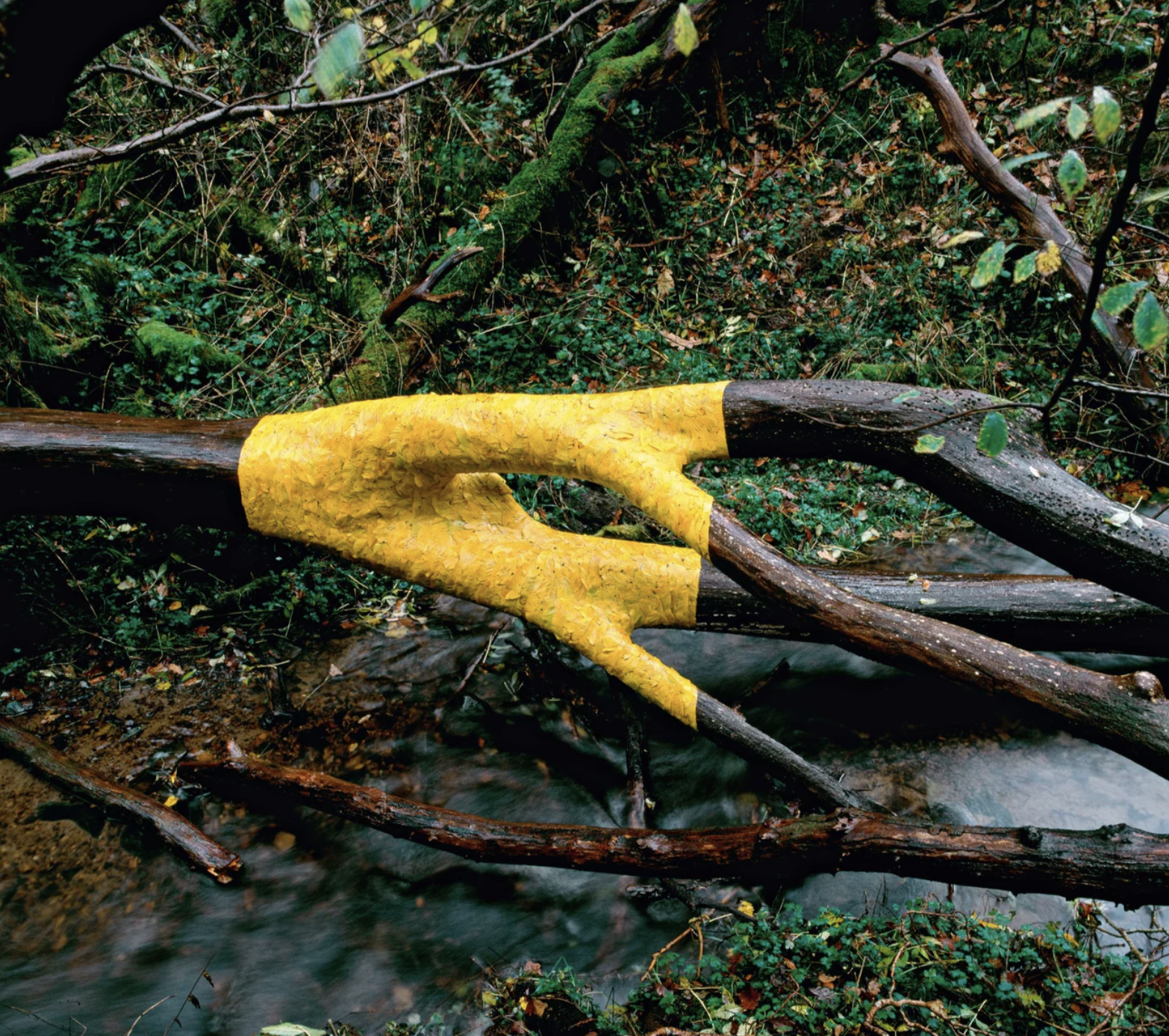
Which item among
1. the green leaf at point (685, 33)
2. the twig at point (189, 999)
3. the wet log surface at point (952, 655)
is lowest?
the twig at point (189, 999)

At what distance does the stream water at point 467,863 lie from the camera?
3.20m

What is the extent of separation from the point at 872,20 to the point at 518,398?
6.23m

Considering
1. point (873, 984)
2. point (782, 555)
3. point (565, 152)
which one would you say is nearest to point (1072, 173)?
point (782, 555)

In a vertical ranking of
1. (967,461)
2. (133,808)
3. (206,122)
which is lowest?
(133,808)

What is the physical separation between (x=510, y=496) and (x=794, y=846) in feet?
6.75

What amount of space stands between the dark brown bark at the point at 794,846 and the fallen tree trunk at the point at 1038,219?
3375mm

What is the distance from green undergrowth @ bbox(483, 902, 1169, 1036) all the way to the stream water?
191 mm

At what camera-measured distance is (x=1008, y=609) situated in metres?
3.75

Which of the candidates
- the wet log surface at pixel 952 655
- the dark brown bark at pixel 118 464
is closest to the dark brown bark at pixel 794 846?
the wet log surface at pixel 952 655

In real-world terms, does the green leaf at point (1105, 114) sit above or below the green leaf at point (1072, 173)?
above

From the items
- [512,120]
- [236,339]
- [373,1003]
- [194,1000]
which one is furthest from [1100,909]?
[512,120]

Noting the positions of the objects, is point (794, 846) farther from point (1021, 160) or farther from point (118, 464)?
point (118, 464)

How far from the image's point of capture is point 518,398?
10.9 ft

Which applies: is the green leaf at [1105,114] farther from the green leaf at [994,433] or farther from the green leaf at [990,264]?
the green leaf at [994,433]
